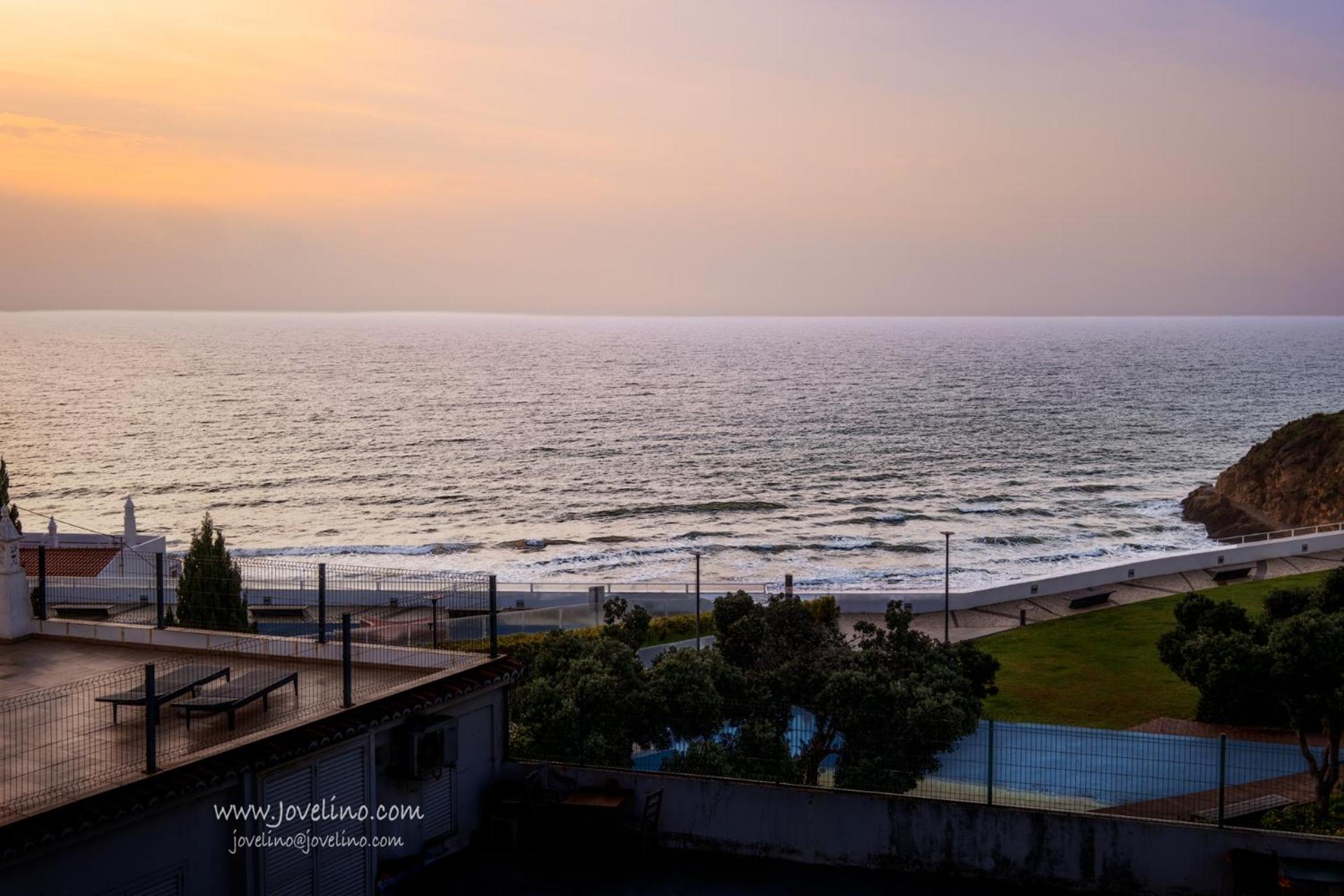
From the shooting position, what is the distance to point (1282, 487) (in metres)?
70.9

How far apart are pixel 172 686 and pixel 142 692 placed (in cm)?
58

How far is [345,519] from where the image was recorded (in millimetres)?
74375

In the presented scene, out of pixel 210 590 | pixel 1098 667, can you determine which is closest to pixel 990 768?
pixel 210 590

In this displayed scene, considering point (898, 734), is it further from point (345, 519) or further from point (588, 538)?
point (345, 519)

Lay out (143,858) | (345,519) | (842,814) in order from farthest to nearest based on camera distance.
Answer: (345,519) < (842,814) < (143,858)

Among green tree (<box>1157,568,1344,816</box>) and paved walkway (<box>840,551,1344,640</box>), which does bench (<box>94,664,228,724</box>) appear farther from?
paved walkway (<box>840,551,1344,640</box>)

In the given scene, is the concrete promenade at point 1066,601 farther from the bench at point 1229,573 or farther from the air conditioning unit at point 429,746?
the air conditioning unit at point 429,746

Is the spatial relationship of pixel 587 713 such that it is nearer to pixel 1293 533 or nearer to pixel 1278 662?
pixel 1278 662

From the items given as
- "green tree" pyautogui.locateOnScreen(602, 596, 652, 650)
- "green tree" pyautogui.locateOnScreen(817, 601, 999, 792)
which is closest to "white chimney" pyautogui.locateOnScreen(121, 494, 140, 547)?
"green tree" pyautogui.locateOnScreen(602, 596, 652, 650)

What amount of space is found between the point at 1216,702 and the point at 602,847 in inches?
662

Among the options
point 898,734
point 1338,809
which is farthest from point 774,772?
point 1338,809

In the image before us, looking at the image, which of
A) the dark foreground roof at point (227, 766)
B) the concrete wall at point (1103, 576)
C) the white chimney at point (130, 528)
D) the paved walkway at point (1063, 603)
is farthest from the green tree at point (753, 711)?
the white chimney at point (130, 528)

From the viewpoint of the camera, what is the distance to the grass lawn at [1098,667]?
28656 millimetres

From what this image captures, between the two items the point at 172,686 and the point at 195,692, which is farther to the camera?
the point at 195,692
